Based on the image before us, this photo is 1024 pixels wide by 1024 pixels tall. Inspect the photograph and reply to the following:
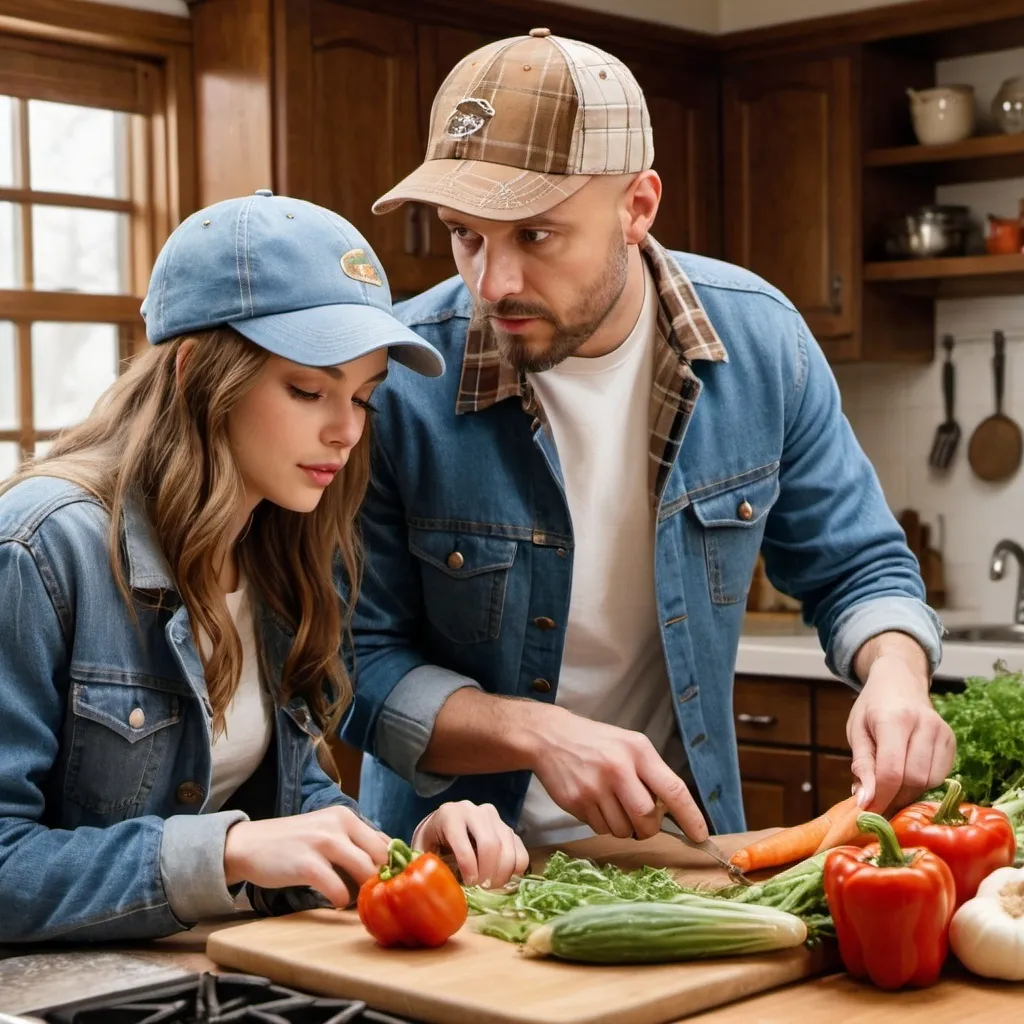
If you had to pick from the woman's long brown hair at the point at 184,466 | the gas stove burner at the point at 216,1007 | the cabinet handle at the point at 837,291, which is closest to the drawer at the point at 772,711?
the cabinet handle at the point at 837,291

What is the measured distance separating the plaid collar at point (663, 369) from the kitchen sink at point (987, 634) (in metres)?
2.33

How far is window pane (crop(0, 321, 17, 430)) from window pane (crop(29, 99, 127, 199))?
1.14ft

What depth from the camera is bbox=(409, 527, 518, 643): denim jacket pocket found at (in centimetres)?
209

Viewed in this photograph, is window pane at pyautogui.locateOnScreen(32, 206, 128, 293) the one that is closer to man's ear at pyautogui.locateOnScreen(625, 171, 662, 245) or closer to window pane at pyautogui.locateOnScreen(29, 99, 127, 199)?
window pane at pyautogui.locateOnScreen(29, 99, 127, 199)

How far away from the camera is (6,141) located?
12.0 ft

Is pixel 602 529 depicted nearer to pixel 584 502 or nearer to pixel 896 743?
pixel 584 502

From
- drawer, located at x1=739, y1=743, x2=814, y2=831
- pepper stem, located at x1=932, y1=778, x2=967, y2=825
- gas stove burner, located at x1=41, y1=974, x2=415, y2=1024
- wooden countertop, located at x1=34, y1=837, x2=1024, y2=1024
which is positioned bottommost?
drawer, located at x1=739, y1=743, x2=814, y2=831

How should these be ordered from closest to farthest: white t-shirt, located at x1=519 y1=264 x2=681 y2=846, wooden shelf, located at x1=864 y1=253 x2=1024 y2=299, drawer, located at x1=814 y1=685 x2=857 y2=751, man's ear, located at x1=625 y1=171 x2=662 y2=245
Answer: man's ear, located at x1=625 y1=171 x2=662 y2=245 < white t-shirt, located at x1=519 y1=264 x2=681 y2=846 < drawer, located at x1=814 y1=685 x2=857 y2=751 < wooden shelf, located at x1=864 y1=253 x2=1024 y2=299

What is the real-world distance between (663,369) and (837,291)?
2.43 metres

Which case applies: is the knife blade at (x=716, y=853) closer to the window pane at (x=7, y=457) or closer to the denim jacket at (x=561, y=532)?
the denim jacket at (x=561, y=532)

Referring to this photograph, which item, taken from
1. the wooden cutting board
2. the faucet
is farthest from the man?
the faucet

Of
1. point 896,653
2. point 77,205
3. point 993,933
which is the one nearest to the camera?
point 993,933

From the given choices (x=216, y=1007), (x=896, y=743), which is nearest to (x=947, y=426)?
(x=896, y=743)

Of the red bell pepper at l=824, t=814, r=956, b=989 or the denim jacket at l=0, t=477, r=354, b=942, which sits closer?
the red bell pepper at l=824, t=814, r=956, b=989
